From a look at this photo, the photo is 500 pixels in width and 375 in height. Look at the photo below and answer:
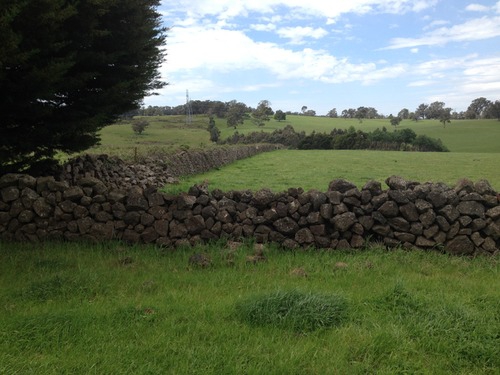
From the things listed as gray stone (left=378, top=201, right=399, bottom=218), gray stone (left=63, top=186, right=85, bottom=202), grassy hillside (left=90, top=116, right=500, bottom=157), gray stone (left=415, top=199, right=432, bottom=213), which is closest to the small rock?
gray stone (left=63, top=186, right=85, bottom=202)

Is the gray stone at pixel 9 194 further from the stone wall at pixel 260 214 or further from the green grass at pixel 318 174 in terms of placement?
the green grass at pixel 318 174

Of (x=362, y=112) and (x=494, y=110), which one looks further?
(x=362, y=112)

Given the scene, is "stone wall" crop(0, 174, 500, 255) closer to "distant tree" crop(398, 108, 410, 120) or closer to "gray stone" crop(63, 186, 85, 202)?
"gray stone" crop(63, 186, 85, 202)

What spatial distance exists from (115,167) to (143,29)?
7.56 metres

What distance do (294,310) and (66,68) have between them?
19.8ft

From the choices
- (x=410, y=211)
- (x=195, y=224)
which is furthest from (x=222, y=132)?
(x=410, y=211)

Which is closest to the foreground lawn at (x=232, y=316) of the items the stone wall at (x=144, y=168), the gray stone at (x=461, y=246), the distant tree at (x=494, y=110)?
the gray stone at (x=461, y=246)

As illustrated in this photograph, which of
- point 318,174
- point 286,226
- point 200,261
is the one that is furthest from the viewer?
point 318,174

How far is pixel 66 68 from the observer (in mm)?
7457

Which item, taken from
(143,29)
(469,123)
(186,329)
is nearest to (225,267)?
(186,329)

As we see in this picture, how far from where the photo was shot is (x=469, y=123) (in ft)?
338

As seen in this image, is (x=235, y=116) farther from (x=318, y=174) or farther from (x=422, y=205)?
(x=422, y=205)

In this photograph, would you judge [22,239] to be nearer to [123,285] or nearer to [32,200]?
[32,200]

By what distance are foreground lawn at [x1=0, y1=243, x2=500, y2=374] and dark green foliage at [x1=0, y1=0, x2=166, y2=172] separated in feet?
9.81
